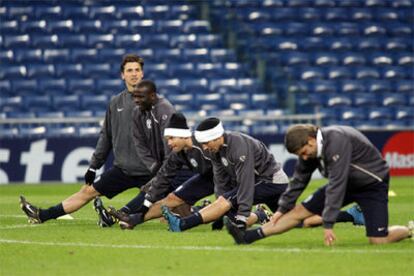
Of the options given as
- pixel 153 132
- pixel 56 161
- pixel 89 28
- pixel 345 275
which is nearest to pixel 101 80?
pixel 89 28

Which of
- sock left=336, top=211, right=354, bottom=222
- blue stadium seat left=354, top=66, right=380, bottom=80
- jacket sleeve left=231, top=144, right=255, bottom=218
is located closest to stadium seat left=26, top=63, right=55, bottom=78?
blue stadium seat left=354, top=66, right=380, bottom=80

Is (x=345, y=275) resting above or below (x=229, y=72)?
above

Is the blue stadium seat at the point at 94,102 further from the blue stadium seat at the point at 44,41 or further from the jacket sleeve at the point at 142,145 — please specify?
the jacket sleeve at the point at 142,145

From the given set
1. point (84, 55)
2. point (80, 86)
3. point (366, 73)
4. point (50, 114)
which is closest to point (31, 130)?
point (50, 114)

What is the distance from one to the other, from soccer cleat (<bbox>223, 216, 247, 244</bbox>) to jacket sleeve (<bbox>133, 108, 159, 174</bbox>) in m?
2.73

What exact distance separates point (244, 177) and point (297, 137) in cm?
181

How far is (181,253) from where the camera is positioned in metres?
10.9

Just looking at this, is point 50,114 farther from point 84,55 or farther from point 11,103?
point 84,55

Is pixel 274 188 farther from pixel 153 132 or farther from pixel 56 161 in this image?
pixel 56 161

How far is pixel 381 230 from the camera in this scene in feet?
37.1

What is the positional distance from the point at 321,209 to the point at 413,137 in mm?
15588

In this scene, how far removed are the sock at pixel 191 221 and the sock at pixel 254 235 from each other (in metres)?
1.42

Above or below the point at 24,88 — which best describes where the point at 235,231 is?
above

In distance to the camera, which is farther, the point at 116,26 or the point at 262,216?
the point at 116,26
